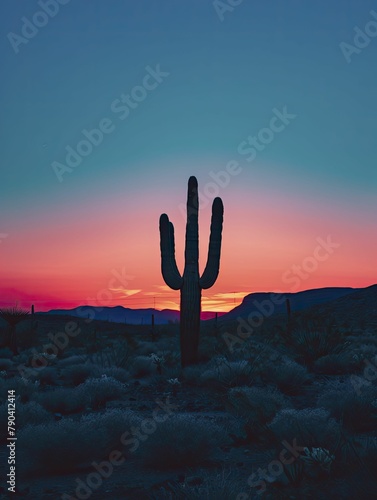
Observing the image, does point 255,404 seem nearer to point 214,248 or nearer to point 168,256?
point 214,248

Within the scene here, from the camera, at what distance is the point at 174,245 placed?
15.2 meters

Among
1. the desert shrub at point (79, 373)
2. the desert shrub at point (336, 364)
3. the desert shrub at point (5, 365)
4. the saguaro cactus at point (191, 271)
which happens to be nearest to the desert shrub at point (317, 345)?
the desert shrub at point (336, 364)

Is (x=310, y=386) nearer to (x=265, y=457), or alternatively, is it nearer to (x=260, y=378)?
(x=260, y=378)

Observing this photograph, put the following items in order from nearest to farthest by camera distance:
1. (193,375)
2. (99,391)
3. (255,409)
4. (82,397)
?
(255,409) < (82,397) < (99,391) < (193,375)

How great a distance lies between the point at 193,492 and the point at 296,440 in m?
Answer: 1.87

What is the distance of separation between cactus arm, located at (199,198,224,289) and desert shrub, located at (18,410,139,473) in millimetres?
8382

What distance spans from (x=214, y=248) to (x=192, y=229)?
87 centimetres

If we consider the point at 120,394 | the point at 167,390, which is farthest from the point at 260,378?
the point at 120,394

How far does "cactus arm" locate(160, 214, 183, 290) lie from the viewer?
1438cm

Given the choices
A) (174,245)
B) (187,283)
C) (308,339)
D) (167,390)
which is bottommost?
(167,390)

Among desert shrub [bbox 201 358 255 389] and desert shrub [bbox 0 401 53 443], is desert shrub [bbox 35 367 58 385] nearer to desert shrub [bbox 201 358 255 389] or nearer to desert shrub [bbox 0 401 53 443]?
desert shrub [bbox 201 358 255 389]

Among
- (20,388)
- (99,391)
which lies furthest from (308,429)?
(20,388)

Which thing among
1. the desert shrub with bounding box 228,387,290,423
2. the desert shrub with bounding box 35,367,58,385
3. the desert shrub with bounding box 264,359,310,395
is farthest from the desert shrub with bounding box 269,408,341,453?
the desert shrub with bounding box 35,367,58,385

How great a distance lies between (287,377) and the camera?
35.2ft
